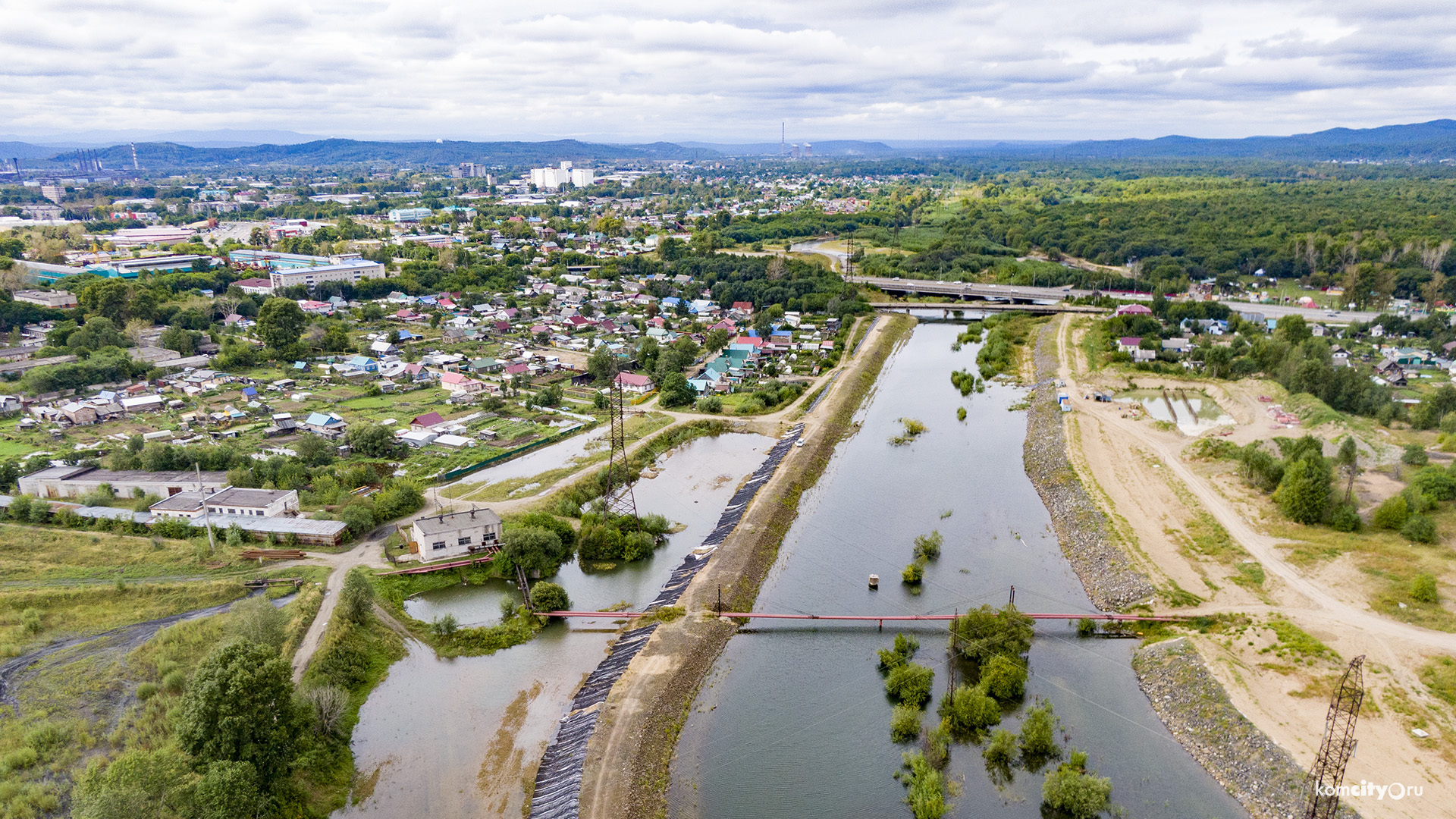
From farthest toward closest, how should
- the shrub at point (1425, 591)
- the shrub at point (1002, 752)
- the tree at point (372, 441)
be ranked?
1. the tree at point (372, 441)
2. the shrub at point (1425, 591)
3. the shrub at point (1002, 752)

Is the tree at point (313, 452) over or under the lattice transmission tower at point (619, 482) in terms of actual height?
over

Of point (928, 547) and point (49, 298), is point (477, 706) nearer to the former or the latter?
point (928, 547)

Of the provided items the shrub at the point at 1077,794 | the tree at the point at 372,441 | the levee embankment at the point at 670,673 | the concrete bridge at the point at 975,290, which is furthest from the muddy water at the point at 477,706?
the concrete bridge at the point at 975,290

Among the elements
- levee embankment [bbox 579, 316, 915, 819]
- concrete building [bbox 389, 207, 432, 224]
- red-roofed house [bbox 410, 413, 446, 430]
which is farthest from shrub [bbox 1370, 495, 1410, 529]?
concrete building [bbox 389, 207, 432, 224]

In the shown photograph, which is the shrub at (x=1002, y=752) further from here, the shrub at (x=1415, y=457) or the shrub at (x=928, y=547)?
the shrub at (x=1415, y=457)

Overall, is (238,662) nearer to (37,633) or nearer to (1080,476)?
(37,633)
